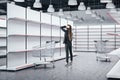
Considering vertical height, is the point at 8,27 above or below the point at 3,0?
below

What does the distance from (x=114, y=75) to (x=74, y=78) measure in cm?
96

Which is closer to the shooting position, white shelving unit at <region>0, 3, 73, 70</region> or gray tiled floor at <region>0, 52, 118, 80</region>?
gray tiled floor at <region>0, 52, 118, 80</region>

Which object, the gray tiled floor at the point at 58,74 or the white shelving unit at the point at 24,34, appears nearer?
the gray tiled floor at the point at 58,74

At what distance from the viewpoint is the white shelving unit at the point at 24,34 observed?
7.20 metres

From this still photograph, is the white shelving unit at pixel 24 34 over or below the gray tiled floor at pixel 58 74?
over

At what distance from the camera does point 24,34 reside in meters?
7.80

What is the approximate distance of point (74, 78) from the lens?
221 inches

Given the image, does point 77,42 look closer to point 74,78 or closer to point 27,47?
point 27,47

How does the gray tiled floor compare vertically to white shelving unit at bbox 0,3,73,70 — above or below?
below

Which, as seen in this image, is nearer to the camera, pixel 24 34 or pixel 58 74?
pixel 58 74

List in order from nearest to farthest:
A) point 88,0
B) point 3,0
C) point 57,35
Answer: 1. point 3,0
2. point 57,35
3. point 88,0

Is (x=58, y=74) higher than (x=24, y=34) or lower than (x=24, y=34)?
lower

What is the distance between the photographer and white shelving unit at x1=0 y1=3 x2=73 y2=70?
720 centimetres

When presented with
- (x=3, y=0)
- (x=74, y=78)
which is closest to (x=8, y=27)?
(x=3, y=0)
